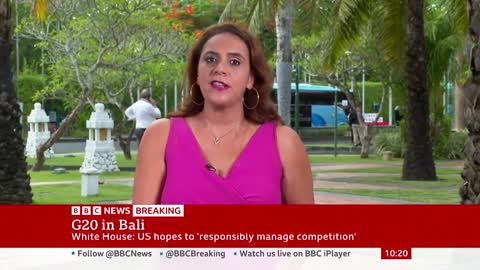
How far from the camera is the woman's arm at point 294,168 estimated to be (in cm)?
193

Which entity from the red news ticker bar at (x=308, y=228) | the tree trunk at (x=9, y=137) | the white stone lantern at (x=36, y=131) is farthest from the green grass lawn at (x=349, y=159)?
the red news ticker bar at (x=308, y=228)

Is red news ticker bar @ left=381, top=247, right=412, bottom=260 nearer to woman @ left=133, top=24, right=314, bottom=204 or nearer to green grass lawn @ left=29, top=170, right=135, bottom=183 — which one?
woman @ left=133, top=24, right=314, bottom=204

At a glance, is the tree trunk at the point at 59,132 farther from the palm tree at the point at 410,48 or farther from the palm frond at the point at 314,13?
the palm tree at the point at 410,48

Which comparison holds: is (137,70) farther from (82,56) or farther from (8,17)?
(8,17)

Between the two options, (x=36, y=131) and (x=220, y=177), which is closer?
(x=220, y=177)

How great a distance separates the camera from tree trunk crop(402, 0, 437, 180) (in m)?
11.9

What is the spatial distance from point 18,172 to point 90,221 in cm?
575

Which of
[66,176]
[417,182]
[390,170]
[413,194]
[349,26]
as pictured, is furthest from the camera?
[390,170]

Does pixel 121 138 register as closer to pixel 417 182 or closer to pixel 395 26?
pixel 395 26

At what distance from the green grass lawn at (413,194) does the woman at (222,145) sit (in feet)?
24.7

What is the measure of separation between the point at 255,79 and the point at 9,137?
6031mm

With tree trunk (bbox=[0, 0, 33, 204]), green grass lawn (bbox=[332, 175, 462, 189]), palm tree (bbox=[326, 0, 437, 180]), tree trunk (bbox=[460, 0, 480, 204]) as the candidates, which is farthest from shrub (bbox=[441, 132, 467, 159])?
tree trunk (bbox=[460, 0, 480, 204])

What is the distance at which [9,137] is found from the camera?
24.9ft

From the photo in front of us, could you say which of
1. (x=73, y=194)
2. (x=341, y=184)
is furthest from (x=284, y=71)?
(x=73, y=194)
